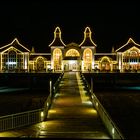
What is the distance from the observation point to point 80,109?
24.8 metres

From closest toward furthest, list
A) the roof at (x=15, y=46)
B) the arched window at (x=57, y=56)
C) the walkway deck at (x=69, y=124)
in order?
the walkway deck at (x=69, y=124)
the roof at (x=15, y=46)
the arched window at (x=57, y=56)

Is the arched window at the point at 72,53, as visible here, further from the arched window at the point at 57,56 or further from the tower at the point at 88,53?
the arched window at the point at 57,56

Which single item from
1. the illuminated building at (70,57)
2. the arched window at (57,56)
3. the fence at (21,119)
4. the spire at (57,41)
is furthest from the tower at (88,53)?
the fence at (21,119)

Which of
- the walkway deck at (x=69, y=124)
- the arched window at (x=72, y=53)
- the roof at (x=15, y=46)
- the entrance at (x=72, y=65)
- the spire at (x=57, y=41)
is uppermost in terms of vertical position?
the spire at (x=57, y=41)

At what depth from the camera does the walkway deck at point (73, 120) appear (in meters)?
17.6

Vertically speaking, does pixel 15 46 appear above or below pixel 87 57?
above

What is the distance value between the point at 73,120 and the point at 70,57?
150ft

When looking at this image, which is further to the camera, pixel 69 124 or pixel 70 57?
pixel 70 57

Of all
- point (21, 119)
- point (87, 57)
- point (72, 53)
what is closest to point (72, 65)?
point (72, 53)

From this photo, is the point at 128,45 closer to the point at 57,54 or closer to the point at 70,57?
the point at 70,57

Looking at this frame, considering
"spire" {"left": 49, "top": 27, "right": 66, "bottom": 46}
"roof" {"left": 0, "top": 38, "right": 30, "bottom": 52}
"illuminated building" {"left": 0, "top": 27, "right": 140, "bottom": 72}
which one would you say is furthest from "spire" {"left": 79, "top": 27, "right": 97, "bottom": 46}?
"roof" {"left": 0, "top": 38, "right": 30, "bottom": 52}

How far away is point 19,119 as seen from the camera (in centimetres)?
1906

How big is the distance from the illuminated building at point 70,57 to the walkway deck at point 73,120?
1426 inches

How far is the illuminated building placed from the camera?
6638 centimetres
